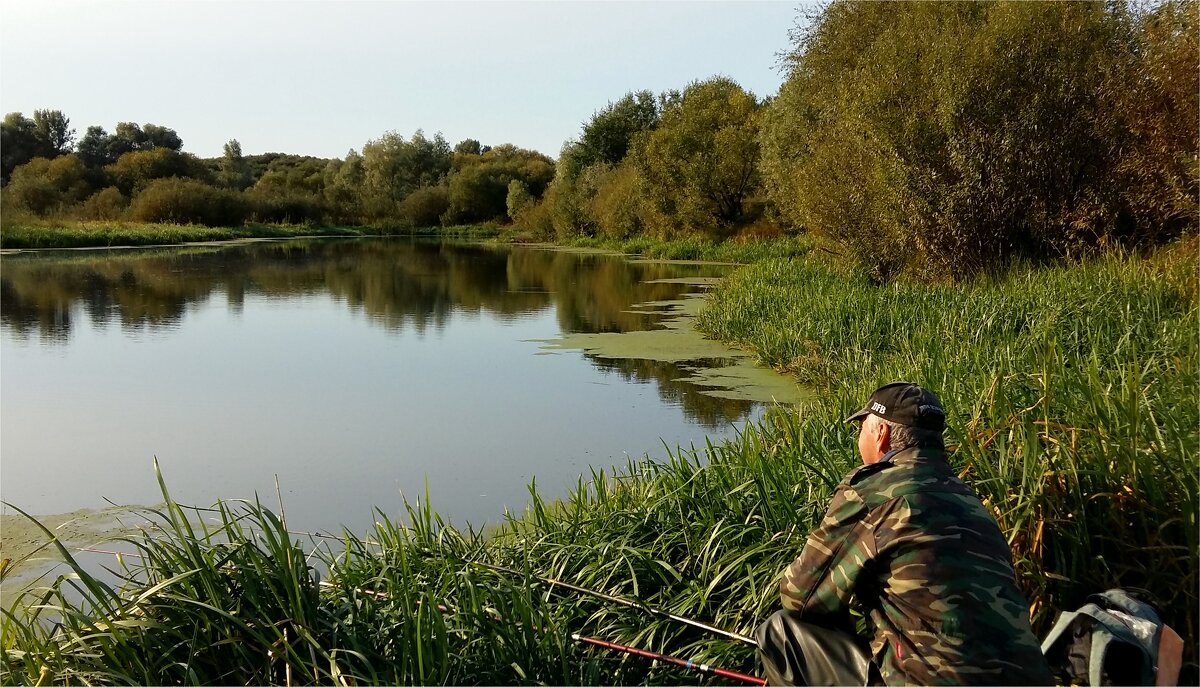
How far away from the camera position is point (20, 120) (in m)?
49.8

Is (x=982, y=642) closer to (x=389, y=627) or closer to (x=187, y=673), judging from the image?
(x=389, y=627)

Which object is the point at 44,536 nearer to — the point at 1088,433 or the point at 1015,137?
the point at 1088,433

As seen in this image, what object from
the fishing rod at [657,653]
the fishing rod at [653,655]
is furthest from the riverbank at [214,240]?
the fishing rod at [653,655]

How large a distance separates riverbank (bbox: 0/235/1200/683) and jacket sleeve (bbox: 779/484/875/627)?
81cm

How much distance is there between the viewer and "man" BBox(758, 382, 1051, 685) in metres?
2.04

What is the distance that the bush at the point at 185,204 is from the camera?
4338 centimetres

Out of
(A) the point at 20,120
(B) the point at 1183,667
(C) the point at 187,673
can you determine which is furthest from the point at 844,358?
(A) the point at 20,120

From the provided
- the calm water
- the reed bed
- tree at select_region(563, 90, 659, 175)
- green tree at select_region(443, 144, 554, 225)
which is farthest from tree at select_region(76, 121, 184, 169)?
the calm water

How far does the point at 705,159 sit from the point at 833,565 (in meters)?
30.4

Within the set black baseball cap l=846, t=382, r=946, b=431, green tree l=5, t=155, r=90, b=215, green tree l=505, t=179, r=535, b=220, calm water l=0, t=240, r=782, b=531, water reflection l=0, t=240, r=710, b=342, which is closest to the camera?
black baseball cap l=846, t=382, r=946, b=431

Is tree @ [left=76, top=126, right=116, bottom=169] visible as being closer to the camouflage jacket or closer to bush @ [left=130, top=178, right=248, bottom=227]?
bush @ [left=130, top=178, right=248, bottom=227]

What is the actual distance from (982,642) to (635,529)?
6.85 feet

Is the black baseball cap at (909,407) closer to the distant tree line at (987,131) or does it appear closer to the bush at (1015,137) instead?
the distant tree line at (987,131)

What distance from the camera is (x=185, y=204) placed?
44.4m
